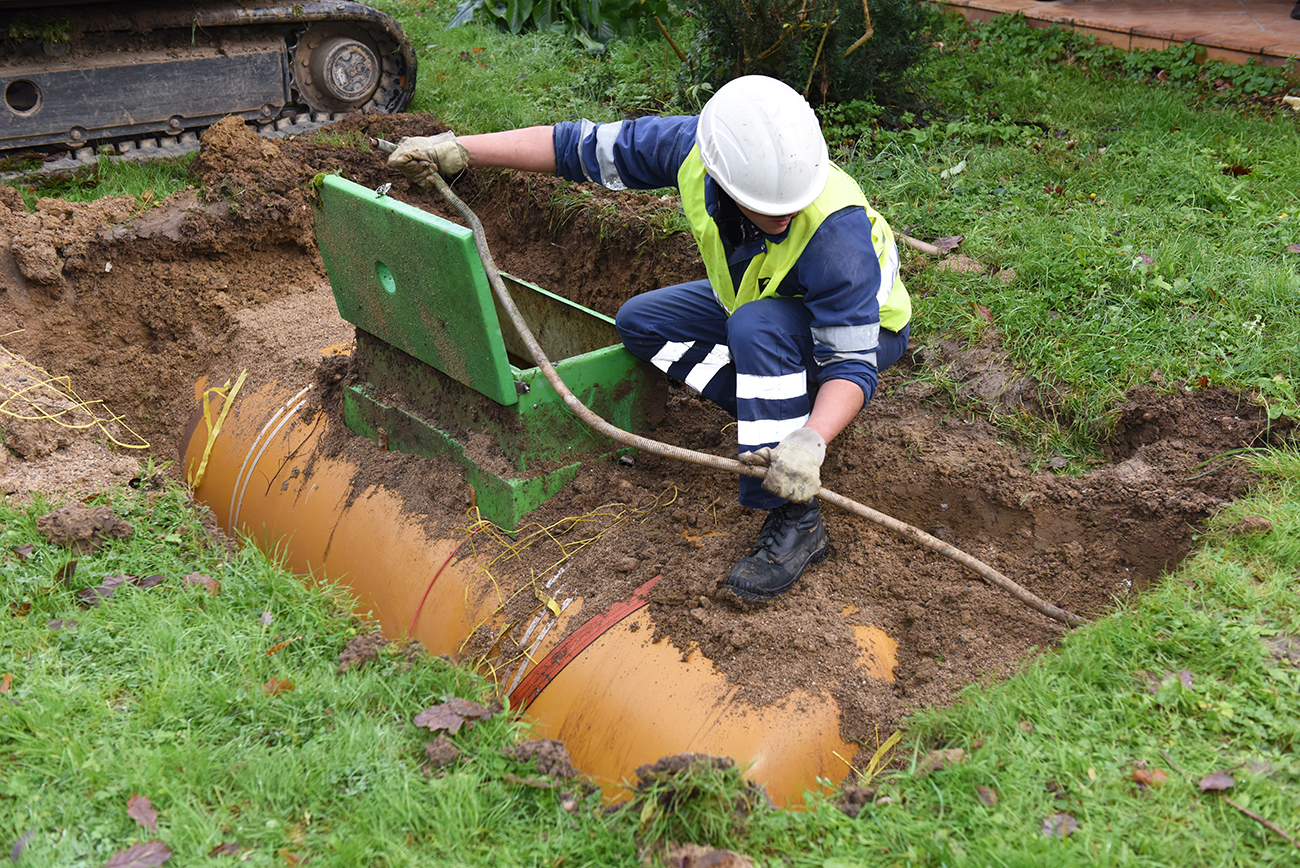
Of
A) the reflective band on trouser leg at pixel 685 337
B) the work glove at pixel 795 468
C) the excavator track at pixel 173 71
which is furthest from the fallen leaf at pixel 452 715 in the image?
the excavator track at pixel 173 71

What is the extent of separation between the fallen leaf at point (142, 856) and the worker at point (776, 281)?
5.25 feet

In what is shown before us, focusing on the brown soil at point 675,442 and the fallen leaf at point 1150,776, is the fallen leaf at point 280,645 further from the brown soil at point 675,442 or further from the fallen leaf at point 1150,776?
the fallen leaf at point 1150,776

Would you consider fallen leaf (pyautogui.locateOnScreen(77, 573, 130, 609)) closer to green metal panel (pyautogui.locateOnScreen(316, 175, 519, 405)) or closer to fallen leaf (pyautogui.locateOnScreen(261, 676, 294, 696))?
fallen leaf (pyautogui.locateOnScreen(261, 676, 294, 696))

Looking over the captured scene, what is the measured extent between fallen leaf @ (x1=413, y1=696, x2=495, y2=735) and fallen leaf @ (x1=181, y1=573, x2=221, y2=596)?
101 cm

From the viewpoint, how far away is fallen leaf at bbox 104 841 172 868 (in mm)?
2139

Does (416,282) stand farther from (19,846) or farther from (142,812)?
(19,846)

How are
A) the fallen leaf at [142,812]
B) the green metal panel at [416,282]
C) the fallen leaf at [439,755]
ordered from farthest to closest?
1. the green metal panel at [416,282]
2. the fallen leaf at [439,755]
3. the fallen leaf at [142,812]

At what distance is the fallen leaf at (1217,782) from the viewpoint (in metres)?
2.10

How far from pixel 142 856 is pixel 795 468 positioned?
1854 mm

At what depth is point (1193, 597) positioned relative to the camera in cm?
261

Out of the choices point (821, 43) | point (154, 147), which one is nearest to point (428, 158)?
point (821, 43)

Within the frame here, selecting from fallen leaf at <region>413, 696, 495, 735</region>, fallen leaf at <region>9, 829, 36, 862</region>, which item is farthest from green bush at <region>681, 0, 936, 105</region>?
fallen leaf at <region>9, 829, 36, 862</region>

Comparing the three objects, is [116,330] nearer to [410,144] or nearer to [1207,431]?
[410,144]

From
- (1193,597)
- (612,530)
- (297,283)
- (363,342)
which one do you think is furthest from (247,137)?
(1193,597)
